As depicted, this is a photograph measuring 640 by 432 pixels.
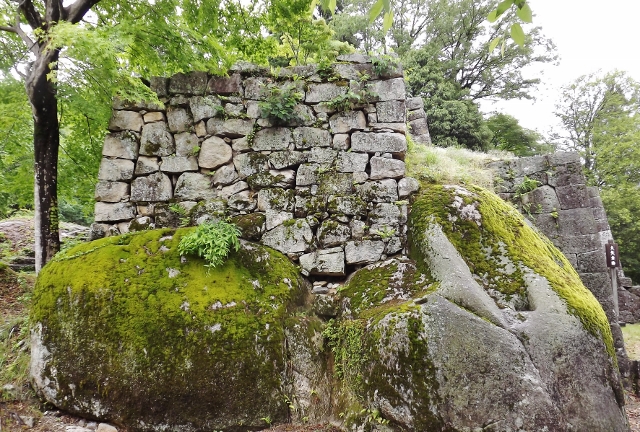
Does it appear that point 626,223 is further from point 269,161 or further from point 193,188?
point 193,188

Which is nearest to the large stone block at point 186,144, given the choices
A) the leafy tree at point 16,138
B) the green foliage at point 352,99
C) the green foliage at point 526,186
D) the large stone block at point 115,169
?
the large stone block at point 115,169

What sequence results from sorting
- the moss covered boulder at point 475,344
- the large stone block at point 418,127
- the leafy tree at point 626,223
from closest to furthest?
1. the moss covered boulder at point 475,344
2. the large stone block at point 418,127
3. the leafy tree at point 626,223

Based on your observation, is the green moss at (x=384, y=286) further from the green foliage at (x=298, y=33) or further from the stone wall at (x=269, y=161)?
the green foliage at (x=298, y=33)

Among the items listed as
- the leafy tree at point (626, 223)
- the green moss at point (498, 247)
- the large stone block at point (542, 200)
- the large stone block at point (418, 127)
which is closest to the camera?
the green moss at point (498, 247)

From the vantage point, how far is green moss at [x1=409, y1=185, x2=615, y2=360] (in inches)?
134

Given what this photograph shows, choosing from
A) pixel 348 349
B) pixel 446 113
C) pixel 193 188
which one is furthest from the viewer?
pixel 446 113

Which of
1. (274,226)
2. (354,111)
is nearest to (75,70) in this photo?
(274,226)

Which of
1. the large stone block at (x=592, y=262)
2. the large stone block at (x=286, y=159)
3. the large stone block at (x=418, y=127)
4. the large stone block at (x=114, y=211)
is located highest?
the large stone block at (x=418, y=127)

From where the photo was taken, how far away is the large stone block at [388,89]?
4.58 meters

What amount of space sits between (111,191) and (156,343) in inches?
87.5

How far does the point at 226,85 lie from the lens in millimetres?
4613

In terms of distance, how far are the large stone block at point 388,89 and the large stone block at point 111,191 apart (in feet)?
11.6

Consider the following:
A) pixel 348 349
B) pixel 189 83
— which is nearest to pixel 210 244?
pixel 348 349

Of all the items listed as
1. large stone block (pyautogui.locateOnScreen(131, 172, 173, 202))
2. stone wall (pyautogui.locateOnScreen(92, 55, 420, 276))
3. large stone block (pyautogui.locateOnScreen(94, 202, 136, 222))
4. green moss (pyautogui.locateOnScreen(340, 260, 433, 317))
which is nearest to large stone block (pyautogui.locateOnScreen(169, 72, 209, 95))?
stone wall (pyautogui.locateOnScreen(92, 55, 420, 276))
